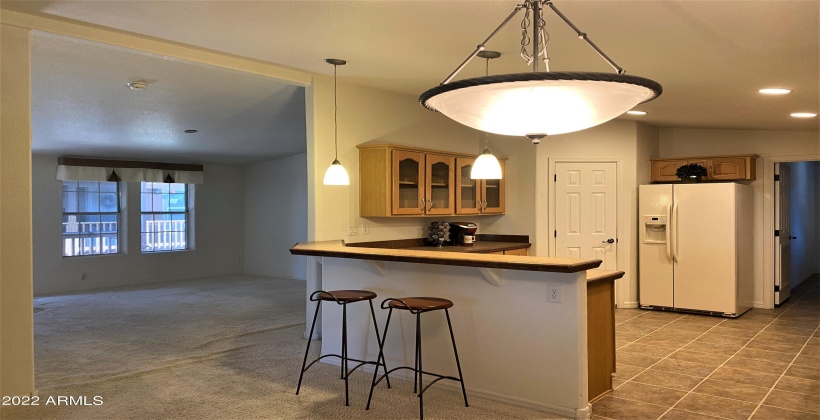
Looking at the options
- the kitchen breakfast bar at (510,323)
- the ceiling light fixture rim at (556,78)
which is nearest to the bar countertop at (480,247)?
the kitchen breakfast bar at (510,323)

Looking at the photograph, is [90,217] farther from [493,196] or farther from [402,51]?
[402,51]

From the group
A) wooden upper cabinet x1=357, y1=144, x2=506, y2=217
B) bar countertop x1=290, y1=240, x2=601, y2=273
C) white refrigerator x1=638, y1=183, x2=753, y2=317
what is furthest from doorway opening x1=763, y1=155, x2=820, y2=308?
bar countertop x1=290, y1=240, x2=601, y2=273

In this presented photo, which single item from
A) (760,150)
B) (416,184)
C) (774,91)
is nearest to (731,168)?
(760,150)

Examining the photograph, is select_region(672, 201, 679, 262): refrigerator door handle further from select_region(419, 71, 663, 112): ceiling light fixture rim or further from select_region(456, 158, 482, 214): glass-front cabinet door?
select_region(419, 71, 663, 112): ceiling light fixture rim

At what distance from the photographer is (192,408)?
363 centimetres

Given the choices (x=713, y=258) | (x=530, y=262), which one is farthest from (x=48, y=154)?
(x=713, y=258)

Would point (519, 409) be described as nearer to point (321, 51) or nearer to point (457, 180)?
point (321, 51)

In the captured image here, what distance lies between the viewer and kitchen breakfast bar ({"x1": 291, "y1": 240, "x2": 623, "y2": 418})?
3.50 m

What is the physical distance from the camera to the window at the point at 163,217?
10.2m

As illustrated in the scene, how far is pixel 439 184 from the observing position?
20.3 ft

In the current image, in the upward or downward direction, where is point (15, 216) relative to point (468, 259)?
upward

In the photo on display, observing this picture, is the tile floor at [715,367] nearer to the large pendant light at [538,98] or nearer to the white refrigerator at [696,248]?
the white refrigerator at [696,248]

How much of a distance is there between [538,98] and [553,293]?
5.51 feet

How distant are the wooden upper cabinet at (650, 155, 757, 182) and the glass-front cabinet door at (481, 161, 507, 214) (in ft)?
6.07
